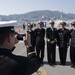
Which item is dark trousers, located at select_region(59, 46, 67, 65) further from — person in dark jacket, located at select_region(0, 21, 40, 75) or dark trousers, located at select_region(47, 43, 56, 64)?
person in dark jacket, located at select_region(0, 21, 40, 75)

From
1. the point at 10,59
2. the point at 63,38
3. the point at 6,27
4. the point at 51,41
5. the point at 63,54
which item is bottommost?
the point at 63,54

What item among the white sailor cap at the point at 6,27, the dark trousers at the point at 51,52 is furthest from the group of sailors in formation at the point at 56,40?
the white sailor cap at the point at 6,27

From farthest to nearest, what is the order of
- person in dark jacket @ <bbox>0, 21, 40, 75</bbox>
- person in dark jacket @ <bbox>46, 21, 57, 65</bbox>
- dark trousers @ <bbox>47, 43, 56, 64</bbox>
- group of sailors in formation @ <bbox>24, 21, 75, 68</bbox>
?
dark trousers @ <bbox>47, 43, 56, 64</bbox> → person in dark jacket @ <bbox>46, 21, 57, 65</bbox> → group of sailors in formation @ <bbox>24, 21, 75, 68</bbox> → person in dark jacket @ <bbox>0, 21, 40, 75</bbox>

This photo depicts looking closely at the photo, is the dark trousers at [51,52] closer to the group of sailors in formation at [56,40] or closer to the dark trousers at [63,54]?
the group of sailors in formation at [56,40]

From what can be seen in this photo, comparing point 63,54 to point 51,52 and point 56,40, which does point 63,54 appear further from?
point 56,40

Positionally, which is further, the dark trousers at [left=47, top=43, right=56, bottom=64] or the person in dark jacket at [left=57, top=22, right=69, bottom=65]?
the dark trousers at [left=47, top=43, right=56, bottom=64]

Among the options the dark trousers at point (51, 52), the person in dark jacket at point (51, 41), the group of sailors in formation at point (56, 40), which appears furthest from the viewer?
the dark trousers at point (51, 52)

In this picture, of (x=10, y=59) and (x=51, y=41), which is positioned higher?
(x=10, y=59)

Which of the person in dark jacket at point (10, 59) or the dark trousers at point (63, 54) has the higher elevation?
the person in dark jacket at point (10, 59)

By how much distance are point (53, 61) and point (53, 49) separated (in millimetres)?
488

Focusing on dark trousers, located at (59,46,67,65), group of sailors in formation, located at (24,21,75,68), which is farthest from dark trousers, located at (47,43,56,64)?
dark trousers, located at (59,46,67,65)

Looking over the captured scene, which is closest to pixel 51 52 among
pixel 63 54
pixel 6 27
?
pixel 63 54

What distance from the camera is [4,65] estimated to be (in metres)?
1.76

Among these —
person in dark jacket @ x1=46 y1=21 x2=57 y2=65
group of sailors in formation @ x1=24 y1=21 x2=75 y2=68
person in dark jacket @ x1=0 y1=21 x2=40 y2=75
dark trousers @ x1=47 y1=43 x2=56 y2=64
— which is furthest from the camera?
dark trousers @ x1=47 y1=43 x2=56 y2=64
